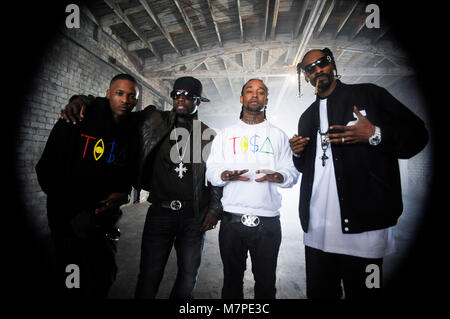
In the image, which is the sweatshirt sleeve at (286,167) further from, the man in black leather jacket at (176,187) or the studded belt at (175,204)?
the studded belt at (175,204)

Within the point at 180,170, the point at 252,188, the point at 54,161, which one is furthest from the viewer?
the point at 180,170

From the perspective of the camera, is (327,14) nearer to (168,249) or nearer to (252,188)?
(252,188)

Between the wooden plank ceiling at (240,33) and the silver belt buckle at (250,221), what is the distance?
5785mm

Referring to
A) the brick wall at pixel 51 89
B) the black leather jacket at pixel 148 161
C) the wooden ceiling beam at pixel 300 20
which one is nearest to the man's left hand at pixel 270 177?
the black leather jacket at pixel 148 161

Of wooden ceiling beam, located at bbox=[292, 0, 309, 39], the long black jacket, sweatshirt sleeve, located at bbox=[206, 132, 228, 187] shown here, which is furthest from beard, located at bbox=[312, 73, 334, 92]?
wooden ceiling beam, located at bbox=[292, 0, 309, 39]

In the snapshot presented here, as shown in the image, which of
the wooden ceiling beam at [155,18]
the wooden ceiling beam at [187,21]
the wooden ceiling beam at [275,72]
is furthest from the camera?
the wooden ceiling beam at [275,72]

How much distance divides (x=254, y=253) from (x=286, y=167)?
985mm

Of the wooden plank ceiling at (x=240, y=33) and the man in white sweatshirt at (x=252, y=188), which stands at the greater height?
the wooden plank ceiling at (x=240, y=33)

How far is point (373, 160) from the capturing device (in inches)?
60.3

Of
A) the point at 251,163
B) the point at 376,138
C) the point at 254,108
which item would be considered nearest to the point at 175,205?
the point at 251,163

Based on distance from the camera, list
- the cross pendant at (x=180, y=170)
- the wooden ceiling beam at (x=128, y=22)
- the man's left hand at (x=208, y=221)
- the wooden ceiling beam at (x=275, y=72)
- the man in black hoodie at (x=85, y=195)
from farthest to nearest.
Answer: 1. the wooden ceiling beam at (x=275, y=72)
2. the wooden ceiling beam at (x=128, y=22)
3. the cross pendant at (x=180, y=170)
4. the man's left hand at (x=208, y=221)
5. the man in black hoodie at (x=85, y=195)

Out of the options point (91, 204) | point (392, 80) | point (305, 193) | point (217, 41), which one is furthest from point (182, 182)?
point (392, 80)

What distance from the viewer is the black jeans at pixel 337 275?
144cm
